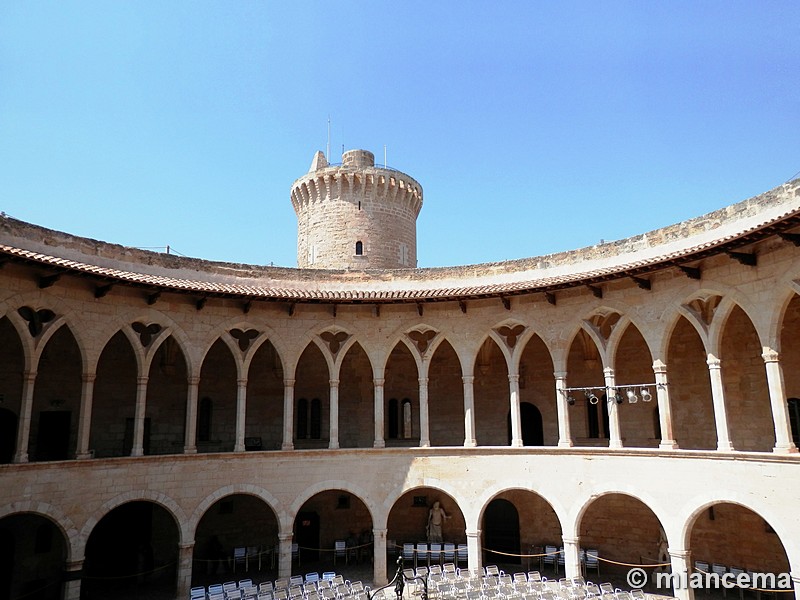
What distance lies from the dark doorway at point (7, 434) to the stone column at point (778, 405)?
1967cm

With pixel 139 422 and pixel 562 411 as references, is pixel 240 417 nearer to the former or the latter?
pixel 139 422

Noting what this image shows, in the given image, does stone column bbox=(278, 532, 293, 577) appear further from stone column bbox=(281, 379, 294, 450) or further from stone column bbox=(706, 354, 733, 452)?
stone column bbox=(706, 354, 733, 452)

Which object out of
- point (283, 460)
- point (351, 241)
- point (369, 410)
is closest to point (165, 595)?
point (283, 460)

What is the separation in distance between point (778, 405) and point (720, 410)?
1.43m

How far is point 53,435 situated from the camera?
18.1m

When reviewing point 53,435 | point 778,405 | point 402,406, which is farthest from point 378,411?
point 778,405

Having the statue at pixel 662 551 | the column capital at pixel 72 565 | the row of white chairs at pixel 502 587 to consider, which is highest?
the column capital at pixel 72 565

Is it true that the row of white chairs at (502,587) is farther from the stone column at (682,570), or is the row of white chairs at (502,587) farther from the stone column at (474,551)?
the stone column at (682,570)

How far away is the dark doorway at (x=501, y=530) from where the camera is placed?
21.3 metres

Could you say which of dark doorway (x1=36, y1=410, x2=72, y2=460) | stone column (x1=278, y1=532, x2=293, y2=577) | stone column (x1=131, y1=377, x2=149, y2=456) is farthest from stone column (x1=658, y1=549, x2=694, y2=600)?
dark doorway (x1=36, y1=410, x2=72, y2=460)

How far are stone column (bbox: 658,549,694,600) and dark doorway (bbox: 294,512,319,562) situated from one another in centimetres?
1215

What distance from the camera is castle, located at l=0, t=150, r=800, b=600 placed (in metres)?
14.8

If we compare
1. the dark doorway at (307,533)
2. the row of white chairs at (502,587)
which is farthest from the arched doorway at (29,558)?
the row of white chairs at (502,587)

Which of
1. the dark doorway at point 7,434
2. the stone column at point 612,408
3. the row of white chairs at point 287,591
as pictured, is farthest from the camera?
the dark doorway at point 7,434
